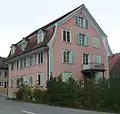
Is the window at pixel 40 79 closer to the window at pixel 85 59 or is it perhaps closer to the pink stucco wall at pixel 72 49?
the pink stucco wall at pixel 72 49

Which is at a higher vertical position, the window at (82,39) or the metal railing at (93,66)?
the window at (82,39)

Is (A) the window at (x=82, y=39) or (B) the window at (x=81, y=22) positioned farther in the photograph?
(B) the window at (x=81, y=22)

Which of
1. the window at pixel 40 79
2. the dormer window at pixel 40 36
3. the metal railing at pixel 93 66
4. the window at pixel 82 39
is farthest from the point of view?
the window at pixel 82 39

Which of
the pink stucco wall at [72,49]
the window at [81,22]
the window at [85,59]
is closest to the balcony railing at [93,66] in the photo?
the window at [85,59]

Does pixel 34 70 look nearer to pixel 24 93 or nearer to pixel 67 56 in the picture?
pixel 24 93

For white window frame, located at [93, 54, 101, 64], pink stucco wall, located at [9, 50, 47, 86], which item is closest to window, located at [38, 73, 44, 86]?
pink stucco wall, located at [9, 50, 47, 86]

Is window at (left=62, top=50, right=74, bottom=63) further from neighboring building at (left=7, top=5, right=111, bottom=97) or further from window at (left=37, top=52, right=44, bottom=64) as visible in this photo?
window at (left=37, top=52, right=44, bottom=64)

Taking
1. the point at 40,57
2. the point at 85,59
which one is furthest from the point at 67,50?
the point at 40,57

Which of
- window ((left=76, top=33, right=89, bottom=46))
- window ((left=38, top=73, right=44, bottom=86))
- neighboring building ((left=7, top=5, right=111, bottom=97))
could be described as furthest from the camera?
window ((left=76, top=33, right=89, bottom=46))

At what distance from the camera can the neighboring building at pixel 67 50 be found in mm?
26891

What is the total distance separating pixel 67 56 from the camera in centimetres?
2819

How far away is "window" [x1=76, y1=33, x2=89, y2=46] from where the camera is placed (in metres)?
29.6

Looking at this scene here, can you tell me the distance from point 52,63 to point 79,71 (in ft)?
14.2

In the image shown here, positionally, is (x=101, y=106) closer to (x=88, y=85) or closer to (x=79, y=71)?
(x=88, y=85)
